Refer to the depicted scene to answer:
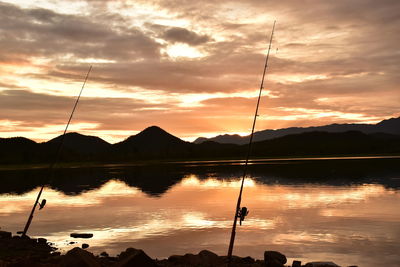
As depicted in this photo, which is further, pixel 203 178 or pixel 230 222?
pixel 203 178

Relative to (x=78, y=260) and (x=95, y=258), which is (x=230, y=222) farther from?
(x=78, y=260)

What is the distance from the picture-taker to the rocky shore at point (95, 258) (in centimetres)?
1249

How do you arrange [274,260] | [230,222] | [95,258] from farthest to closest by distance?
[230,222]
[274,260]
[95,258]

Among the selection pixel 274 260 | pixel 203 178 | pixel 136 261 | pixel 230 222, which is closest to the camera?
pixel 136 261

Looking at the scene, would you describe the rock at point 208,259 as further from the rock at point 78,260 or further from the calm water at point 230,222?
the rock at point 78,260

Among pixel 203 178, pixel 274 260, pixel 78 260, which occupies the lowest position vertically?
pixel 274 260

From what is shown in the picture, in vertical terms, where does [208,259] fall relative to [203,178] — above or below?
below

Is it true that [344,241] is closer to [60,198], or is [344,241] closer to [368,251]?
[368,251]

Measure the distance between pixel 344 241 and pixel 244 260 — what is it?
6.46 metres

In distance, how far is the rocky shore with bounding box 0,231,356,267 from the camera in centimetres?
1249

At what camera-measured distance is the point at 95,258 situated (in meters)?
14.5

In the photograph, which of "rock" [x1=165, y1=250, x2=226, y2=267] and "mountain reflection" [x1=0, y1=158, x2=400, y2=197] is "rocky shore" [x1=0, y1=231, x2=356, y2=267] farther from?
"mountain reflection" [x1=0, y1=158, x2=400, y2=197]

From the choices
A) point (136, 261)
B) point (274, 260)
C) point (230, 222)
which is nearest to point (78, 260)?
point (136, 261)

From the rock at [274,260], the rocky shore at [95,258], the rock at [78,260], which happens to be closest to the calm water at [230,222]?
the rocky shore at [95,258]
